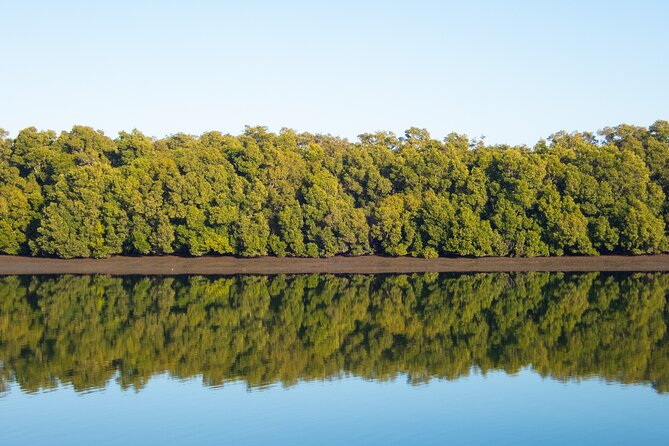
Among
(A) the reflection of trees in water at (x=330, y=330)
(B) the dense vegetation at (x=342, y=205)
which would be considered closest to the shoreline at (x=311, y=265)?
(B) the dense vegetation at (x=342, y=205)

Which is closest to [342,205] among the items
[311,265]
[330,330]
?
[311,265]

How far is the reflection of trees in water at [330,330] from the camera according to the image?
2820cm

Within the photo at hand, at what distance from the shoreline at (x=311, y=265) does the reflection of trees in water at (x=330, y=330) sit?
8395 mm

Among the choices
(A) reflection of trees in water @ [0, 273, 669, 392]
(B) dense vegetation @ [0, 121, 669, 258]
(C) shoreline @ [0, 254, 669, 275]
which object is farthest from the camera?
(B) dense vegetation @ [0, 121, 669, 258]

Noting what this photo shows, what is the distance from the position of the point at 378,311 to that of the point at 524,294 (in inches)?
425

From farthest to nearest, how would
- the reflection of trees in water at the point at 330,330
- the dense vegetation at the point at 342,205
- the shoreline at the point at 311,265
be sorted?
the dense vegetation at the point at 342,205
the shoreline at the point at 311,265
the reflection of trees in water at the point at 330,330

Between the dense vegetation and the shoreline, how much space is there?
84cm

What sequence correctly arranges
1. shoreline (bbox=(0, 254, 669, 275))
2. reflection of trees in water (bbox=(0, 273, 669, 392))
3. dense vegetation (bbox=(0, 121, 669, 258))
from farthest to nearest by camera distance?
dense vegetation (bbox=(0, 121, 669, 258)), shoreline (bbox=(0, 254, 669, 275)), reflection of trees in water (bbox=(0, 273, 669, 392))

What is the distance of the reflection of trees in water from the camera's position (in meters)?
28.2

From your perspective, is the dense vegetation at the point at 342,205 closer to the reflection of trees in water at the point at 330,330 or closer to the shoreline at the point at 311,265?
the shoreline at the point at 311,265

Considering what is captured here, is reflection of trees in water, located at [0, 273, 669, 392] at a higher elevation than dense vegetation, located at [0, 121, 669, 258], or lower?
lower

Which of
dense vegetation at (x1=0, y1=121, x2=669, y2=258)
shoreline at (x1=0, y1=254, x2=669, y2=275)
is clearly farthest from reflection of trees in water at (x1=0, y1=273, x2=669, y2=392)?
dense vegetation at (x1=0, y1=121, x2=669, y2=258)

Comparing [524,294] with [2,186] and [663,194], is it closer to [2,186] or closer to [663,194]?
[663,194]

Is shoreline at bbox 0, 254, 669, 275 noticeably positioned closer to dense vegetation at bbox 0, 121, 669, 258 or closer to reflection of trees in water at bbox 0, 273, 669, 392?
dense vegetation at bbox 0, 121, 669, 258
